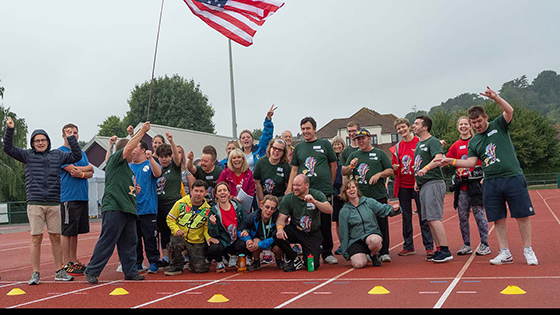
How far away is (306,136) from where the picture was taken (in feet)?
26.0

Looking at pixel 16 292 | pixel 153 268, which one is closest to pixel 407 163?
pixel 153 268

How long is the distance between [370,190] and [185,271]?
295cm

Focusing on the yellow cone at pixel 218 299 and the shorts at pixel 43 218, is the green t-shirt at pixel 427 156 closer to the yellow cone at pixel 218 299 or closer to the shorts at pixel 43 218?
the yellow cone at pixel 218 299

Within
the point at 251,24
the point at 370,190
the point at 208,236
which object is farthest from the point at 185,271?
the point at 251,24

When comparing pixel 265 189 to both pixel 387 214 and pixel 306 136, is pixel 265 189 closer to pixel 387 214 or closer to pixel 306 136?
pixel 306 136

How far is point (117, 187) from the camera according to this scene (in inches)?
272

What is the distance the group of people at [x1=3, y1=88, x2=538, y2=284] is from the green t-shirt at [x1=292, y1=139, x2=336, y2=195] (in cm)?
2

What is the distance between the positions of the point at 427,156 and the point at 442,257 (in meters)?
1.44

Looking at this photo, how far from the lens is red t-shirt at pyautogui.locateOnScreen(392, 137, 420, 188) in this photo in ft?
27.2

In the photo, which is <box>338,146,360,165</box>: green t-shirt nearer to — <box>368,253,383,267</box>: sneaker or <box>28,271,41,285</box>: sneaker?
<box>368,253,383,267</box>: sneaker

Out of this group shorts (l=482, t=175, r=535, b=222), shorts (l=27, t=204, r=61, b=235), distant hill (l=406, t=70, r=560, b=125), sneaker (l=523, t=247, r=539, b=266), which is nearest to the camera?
sneaker (l=523, t=247, r=539, b=266)

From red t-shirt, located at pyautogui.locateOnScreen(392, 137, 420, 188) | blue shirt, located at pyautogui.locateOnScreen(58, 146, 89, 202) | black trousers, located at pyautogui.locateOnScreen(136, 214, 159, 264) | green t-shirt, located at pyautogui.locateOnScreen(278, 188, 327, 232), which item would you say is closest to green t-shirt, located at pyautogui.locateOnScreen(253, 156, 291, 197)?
green t-shirt, located at pyautogui.locateOnScreen(278, 188, 327, 232)

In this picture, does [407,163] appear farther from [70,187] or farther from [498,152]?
[70,187]

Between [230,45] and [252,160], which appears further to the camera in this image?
[230,45]
